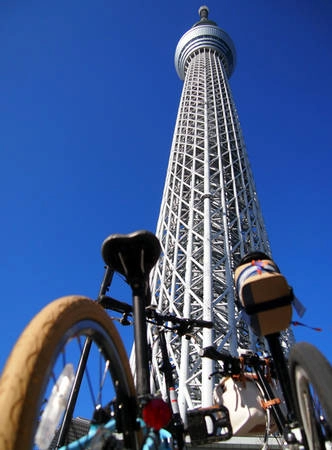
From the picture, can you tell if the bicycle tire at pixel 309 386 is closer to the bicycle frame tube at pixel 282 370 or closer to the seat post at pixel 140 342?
the bicycle frame tube at pixel 282 370

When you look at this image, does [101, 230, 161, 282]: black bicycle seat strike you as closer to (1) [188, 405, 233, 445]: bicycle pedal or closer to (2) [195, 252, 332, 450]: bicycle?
(2) [195, 252, 332, 450]: bicycle

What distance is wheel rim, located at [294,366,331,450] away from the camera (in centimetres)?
154

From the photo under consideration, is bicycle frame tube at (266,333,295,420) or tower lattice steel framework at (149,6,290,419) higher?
tower lattice steel framework at (149,6,290,419)

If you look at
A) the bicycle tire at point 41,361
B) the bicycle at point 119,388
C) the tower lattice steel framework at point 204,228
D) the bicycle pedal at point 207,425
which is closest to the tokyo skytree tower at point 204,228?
the tower lattice steel framework at point 204,228

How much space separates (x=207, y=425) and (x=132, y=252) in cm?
136

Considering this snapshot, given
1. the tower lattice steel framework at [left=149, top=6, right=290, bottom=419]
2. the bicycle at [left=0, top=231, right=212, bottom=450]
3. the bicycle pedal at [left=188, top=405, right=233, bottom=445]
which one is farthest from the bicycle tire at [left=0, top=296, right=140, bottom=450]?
the tower lattice steel framework at [left=149, top=6, right=290, bottom=419]

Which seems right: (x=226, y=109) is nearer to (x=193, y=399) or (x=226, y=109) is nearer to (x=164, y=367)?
(x=193, y=399)

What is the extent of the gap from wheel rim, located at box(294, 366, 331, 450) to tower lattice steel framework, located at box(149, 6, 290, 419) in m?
10.3

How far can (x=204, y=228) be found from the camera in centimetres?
1784

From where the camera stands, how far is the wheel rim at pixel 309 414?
1545 mm

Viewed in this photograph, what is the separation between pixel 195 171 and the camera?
2125cm

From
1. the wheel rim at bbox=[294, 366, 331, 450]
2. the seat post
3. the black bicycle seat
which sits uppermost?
the black bicycle seat

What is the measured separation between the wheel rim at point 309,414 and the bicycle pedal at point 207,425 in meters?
0.86

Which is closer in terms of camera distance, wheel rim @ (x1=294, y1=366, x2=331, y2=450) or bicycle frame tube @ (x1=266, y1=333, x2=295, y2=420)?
wheel rim @ (x1=294, y1=366, x2=331, y2=450)
